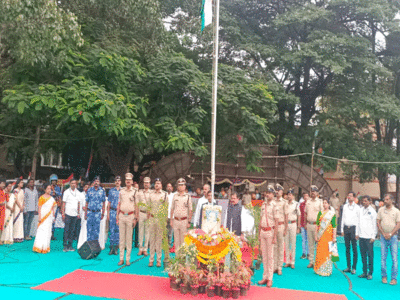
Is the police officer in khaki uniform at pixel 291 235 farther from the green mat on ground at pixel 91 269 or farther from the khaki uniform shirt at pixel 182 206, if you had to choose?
the khaki uniform shirt at pixel 182 206

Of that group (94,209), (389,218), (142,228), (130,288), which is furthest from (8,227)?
(389,218)

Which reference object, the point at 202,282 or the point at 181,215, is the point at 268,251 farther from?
the point at 181,215

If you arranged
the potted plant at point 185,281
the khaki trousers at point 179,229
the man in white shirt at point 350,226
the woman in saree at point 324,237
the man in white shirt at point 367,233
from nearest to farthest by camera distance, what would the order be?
the potted plant at point 185,281 → the man in white shirt at point 367,233 → the khaki trousers at point 179,229 → the woman in saree at point 324,237 → the man in white shirt at point 350,226

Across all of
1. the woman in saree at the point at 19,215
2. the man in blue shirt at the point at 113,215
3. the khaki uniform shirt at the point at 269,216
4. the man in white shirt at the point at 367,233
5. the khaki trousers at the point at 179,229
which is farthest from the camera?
the woman in saree at the point at 19,215

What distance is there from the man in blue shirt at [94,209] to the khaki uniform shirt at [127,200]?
1.04m

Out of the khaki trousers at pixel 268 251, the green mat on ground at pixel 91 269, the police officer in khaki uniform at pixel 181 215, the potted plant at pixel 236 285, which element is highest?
the police officer in khaki uniform at pixel 181 215

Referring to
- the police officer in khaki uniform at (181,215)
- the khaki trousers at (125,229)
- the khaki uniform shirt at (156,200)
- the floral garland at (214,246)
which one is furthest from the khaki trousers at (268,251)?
the khaki trousers at (125,229)

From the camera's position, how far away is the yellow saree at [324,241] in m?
9.47

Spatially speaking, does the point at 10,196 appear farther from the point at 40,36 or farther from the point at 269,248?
the point at 269,248

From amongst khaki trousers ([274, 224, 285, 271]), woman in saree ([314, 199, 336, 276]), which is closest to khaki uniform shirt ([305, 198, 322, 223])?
woman in saree ([314, 199, 336, 276])

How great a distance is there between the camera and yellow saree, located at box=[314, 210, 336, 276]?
947 cm

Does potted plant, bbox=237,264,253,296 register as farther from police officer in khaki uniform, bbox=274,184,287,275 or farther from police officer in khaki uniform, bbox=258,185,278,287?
police officer in khaki uniform, bbox=274,184,287,275

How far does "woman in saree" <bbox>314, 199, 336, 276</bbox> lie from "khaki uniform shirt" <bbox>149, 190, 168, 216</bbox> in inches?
141

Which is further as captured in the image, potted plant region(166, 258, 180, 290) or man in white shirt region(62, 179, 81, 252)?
man in white shirt region(62, 179, 81, 252)
